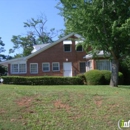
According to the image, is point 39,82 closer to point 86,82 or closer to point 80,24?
point 86,82

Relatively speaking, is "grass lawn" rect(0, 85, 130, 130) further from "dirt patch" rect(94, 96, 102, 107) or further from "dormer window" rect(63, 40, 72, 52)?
"dormer window" rect(63, 40, 72, 52)

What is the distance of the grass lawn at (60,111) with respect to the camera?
7.90 metres

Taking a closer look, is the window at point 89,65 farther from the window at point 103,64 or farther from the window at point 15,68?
the window at point 15,68

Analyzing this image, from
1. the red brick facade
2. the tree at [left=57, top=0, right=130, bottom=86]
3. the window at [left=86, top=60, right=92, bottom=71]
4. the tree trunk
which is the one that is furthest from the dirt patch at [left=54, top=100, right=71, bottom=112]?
the red brick facade

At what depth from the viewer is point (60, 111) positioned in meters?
8.84

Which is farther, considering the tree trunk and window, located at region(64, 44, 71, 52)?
window, located at region(64, 44, 71, 52)

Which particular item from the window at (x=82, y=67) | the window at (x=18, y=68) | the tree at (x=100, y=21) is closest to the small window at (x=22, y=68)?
the window at (x=18, y=68)

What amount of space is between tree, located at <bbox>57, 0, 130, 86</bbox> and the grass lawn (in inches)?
343

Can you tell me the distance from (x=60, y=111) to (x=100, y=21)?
36.8 ft

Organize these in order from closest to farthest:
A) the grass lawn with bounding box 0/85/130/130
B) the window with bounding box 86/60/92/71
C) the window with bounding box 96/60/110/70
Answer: the grass lawn with bounding box 0/85/130/130, the window with bounding box 96/60/110/70, the window with bounding box 86/60/92/71

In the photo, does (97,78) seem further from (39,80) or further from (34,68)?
(34,68)

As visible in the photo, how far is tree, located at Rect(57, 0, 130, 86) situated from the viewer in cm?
1789

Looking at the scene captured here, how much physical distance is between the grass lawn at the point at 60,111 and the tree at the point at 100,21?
8.72 metres

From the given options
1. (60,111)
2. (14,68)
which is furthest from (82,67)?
(60,111)
